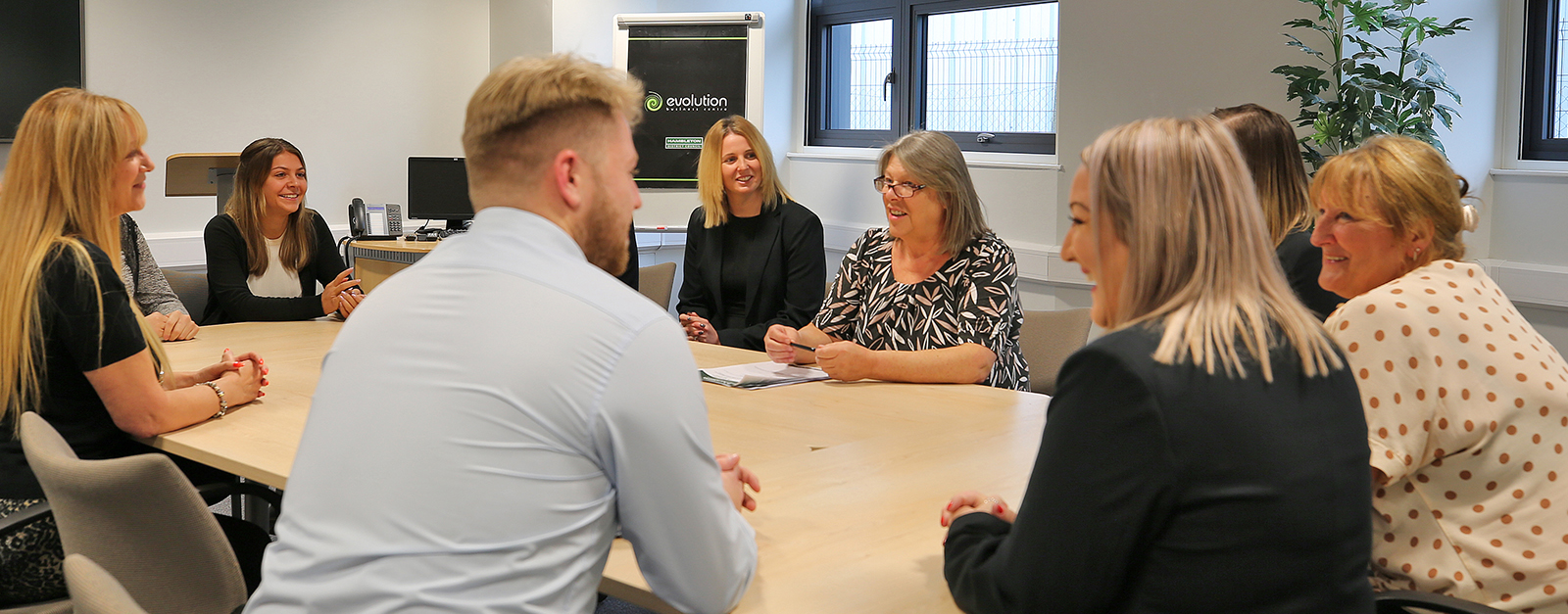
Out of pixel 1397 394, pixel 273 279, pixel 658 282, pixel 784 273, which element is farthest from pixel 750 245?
pixel 1397 394

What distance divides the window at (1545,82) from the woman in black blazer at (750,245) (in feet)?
9.16

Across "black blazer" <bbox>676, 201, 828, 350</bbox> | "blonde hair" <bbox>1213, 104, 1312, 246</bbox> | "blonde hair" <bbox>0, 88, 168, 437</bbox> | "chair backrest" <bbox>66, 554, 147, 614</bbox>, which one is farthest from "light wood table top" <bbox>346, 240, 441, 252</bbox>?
"chair backrest" <bbox>66, 554, 147, 614</bbox>

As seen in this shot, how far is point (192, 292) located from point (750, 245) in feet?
6.50

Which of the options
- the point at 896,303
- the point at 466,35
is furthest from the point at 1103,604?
the point at 466,35

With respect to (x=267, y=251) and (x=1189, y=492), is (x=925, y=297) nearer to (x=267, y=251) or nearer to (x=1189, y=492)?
(x=1189, y=492)

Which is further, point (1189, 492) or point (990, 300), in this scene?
point (990, 300)

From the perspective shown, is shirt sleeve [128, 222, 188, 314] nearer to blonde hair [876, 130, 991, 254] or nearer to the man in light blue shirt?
blonde hair [876, 130, 991, 254]

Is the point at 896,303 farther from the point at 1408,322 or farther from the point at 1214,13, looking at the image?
the point at 1214,13

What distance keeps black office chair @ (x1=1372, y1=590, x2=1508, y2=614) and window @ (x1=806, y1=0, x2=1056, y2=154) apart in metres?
4.45

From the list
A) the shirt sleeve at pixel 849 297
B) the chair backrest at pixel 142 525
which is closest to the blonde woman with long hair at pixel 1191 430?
the chair backrest at pixel 142 525

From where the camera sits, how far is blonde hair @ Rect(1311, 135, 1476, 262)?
5.55 feet

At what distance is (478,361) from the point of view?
116cm

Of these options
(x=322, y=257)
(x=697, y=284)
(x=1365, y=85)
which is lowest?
(x=697, y=284)

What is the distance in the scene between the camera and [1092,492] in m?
1.11
